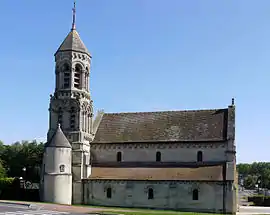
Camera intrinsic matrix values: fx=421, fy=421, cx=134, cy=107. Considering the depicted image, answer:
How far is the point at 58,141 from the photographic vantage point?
52.1 metres

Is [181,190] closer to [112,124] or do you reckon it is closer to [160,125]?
[160,125]

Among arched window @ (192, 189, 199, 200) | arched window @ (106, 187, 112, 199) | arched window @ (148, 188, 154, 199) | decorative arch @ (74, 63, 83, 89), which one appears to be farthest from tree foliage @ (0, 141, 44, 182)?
arched window @ (192, 189, 199, 200)

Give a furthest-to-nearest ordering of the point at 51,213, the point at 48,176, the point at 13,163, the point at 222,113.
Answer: the point at 13,163, the point at 222,113, the point at 48,176, the point at 51,213

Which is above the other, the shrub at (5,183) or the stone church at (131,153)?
the stone church at (131,153)

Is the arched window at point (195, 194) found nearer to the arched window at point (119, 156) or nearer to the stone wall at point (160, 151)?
the stone wall at point (160, 151)

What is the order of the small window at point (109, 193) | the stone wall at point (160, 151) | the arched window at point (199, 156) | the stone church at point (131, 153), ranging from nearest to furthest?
the stone church at point (131, 153) → the small window at point (109, 193) → the stone wall at point (160, 151) → the arched window at point (199, 156)

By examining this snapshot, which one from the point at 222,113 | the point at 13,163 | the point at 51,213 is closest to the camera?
the point at 51,213

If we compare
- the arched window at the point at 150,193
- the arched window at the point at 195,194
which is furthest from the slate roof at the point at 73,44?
the arched window at the point at 195,194

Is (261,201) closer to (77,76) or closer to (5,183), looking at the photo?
(77,76)

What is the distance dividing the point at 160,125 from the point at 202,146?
6.67 meters

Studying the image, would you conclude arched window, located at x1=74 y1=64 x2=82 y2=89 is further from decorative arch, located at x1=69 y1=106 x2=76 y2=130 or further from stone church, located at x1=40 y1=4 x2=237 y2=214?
decorative arch, located at x1=69 y1=106 x2=76 y2=130

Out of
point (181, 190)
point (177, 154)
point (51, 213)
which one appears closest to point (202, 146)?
point (177, 154)

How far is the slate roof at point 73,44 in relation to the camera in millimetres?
56781

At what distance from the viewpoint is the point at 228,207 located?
4769cm
